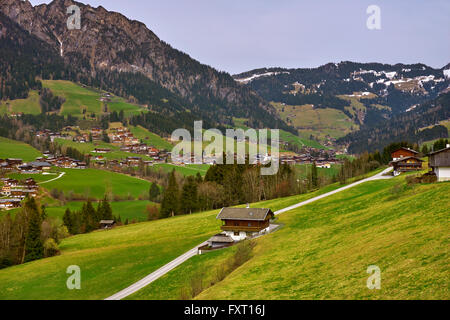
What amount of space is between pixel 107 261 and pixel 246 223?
2475 centimetres

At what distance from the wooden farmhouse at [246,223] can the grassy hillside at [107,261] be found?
5.84m

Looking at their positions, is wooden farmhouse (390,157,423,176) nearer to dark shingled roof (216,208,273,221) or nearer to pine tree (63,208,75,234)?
dark shingled roof (216,208,273,221)

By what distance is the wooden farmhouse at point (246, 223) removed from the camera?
201ft

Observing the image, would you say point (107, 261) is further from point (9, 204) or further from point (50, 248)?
point (9, 204)

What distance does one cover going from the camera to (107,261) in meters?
61.4

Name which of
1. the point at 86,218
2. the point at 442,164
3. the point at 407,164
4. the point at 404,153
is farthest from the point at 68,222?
the point at 404,153

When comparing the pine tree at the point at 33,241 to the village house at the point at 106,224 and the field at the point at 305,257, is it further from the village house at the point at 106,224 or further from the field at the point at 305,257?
the village house at the point at 106,224

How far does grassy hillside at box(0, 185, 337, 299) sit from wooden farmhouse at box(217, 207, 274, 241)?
5840 millimetres

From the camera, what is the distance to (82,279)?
54.9 meters

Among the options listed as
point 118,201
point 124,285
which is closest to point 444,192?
point 124,285

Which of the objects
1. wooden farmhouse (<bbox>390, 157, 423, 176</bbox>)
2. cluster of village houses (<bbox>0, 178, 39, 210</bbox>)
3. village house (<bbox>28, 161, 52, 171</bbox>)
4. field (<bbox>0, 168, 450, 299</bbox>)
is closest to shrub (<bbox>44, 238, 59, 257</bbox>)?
field (<bbox>0, 168, 450, 299</bbox>)

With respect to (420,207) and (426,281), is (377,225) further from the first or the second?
(426,281)

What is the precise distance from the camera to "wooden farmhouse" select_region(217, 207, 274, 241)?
6141 centimetres
